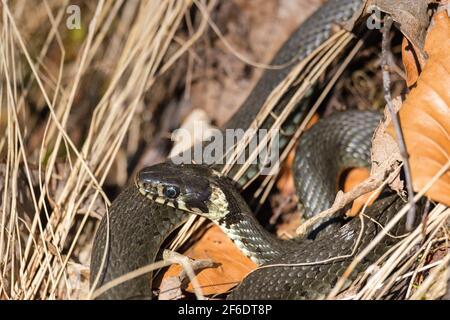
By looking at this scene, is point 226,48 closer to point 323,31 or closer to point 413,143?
point 323,31

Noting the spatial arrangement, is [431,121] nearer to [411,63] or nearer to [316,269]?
[411,63]

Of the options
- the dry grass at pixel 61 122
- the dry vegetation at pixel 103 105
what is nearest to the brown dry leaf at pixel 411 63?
the dry vegetation at pixel 103 105

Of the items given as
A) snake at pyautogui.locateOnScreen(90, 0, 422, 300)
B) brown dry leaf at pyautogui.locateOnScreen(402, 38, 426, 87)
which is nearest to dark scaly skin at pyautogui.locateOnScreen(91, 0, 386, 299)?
snake at pyautogui.locateOnScreen(90, 0, 422, 300)

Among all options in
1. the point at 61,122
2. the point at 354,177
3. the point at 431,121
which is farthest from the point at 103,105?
the point at 431,121

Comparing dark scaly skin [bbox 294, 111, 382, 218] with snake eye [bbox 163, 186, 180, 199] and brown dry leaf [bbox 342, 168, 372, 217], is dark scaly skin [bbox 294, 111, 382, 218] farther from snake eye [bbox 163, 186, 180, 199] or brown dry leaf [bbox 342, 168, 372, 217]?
snake eye [bbox 163, 186, 180, 199]

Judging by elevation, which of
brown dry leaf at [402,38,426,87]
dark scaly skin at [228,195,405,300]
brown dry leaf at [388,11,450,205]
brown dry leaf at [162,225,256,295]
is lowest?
brown dry leaf at [162,225,256,295]

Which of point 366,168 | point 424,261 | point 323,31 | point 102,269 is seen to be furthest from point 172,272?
point 323,31
